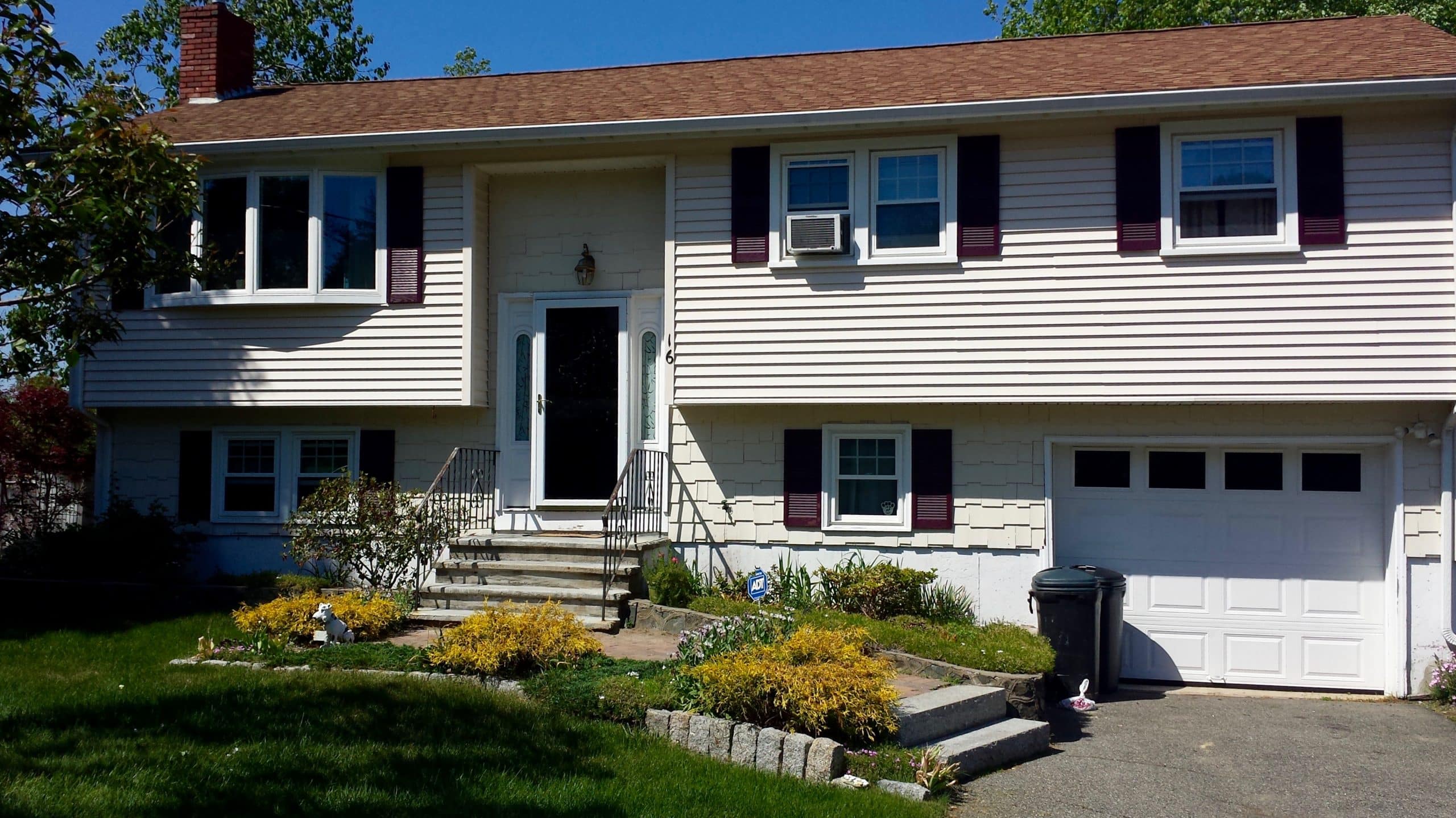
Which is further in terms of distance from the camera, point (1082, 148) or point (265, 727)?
point (1082, 148)

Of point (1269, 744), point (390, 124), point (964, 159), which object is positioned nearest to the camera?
point (1269, 744)

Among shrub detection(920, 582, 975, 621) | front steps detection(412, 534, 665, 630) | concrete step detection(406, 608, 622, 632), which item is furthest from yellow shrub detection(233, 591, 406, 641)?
shrub detection(920, 582, 975, 621)

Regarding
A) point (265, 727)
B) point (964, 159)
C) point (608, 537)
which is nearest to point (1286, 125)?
point (964, 159)

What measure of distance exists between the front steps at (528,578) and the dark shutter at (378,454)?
1.46 meters

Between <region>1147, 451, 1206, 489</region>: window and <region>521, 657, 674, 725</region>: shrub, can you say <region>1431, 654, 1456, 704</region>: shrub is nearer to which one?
<region>1147, 451, 1206, 489</region>: window

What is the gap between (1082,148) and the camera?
35.3ft

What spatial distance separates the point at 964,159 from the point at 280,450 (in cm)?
787

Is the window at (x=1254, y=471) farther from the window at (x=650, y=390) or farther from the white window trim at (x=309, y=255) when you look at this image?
the white window trim at (x=309, y=255)

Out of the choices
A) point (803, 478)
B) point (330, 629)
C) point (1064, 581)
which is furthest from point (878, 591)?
point (330, 629)

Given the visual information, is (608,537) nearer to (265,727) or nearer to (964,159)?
(265,727)

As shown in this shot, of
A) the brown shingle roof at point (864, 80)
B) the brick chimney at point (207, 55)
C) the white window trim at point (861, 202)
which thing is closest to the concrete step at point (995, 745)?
the white window trim at point (861, 202)

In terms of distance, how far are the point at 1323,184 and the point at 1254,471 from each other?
8.89ft

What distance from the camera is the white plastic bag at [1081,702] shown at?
374 inches

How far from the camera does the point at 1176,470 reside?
1102 cm
